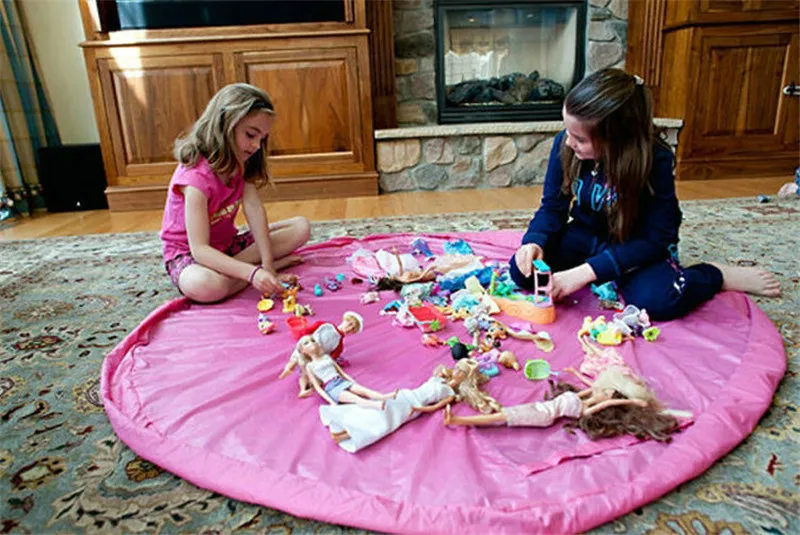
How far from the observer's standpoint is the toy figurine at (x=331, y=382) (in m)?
0.83

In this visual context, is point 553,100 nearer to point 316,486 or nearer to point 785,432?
point 785,432

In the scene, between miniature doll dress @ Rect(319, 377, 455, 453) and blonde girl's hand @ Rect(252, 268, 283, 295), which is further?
blonde girl's hand @ Rect(252, 268, 283, 295)

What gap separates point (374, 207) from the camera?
2514mm

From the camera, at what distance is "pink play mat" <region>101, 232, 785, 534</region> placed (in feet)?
2.07

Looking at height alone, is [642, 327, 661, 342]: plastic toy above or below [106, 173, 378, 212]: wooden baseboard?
below

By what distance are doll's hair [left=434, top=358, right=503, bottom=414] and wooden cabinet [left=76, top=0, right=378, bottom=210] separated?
2.01 m

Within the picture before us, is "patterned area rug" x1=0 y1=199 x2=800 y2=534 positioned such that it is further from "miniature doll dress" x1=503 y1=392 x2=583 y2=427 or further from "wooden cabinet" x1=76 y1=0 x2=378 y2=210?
"wooden cabinet" x1=76 y1=0 x2=378 y2=210

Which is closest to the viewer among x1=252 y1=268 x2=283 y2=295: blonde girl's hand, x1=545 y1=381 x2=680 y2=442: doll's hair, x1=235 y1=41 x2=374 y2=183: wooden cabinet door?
x1=545 y1=381 x2=680 y2=442: doll's hair

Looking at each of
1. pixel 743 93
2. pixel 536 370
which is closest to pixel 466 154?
pixel 743 93

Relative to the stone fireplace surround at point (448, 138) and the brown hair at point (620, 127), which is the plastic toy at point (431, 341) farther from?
the stone fireplace surround at point (448, 138)

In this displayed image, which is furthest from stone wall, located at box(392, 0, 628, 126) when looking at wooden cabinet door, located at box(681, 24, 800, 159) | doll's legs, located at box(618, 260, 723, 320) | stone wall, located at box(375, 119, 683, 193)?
doll's legs, located at box(618, 260, 723, 320)

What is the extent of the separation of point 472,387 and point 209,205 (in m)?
0.82

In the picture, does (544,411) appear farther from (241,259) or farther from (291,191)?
(291,191)

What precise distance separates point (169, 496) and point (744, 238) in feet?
5.75
